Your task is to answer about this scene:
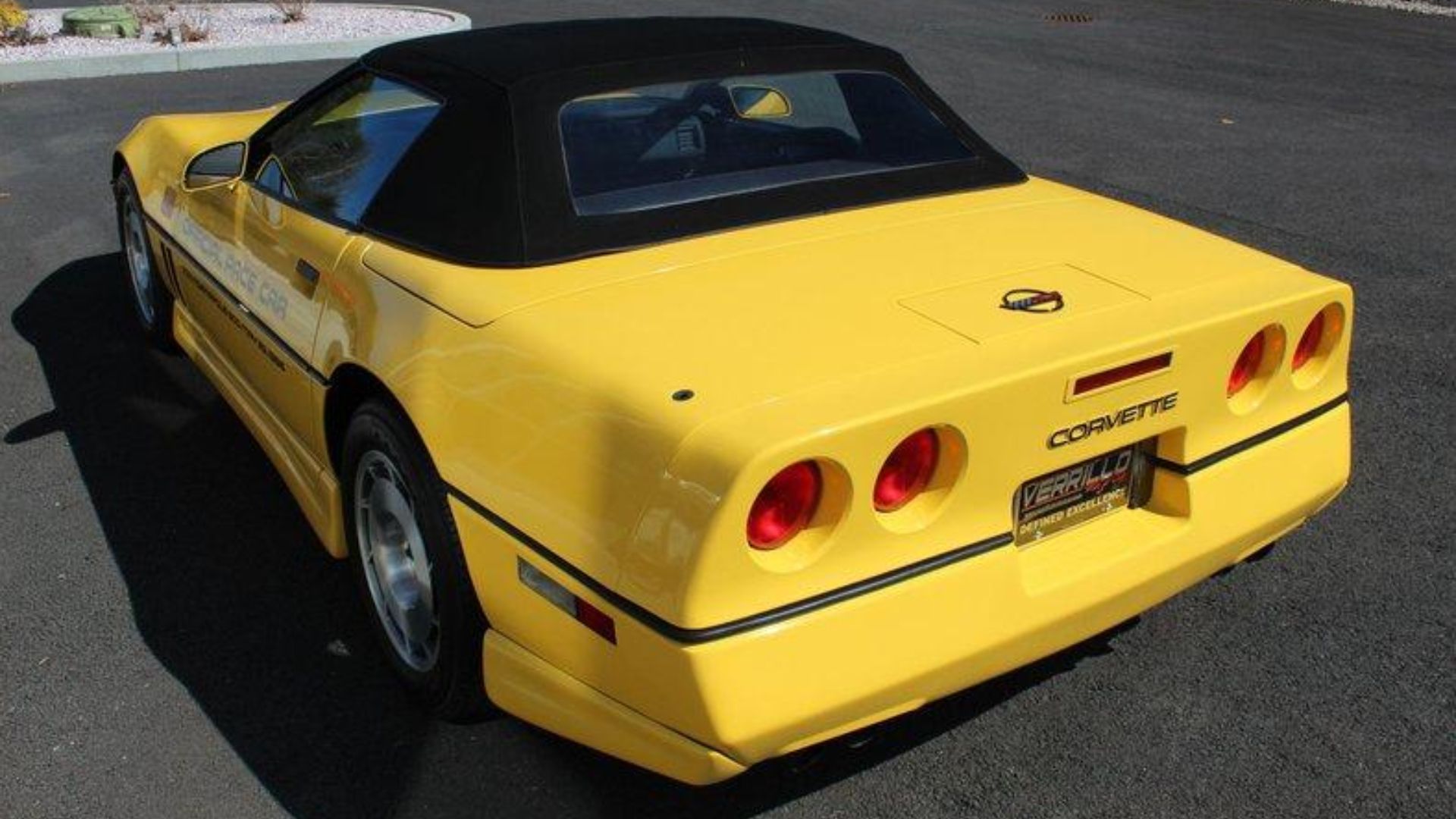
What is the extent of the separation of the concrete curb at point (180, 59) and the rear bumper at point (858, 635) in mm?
9842

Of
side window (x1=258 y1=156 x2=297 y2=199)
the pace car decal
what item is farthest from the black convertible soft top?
the pace car decal

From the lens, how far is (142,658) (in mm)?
3293

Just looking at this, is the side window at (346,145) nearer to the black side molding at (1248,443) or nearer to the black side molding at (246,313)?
the black side molding at (246,313)

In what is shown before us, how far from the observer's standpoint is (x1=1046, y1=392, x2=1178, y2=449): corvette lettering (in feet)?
8.14

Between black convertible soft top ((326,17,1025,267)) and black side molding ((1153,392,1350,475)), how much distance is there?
39.7 inches

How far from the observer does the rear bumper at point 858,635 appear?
2.20 meters

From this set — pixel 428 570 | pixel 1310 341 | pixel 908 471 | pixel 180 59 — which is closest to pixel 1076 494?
pixel 908 471

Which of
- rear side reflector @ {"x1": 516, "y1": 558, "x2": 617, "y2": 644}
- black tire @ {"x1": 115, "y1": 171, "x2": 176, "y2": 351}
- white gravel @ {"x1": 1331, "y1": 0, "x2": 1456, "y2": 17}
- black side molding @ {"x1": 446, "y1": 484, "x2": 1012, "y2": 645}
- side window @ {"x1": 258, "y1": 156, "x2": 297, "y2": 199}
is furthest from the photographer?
white gravel @ {"x1": 1331, "y1": 0, "x2": 1456, "y2": 17}

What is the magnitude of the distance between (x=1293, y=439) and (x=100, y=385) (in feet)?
13.4

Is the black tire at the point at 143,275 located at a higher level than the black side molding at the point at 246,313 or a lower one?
lower

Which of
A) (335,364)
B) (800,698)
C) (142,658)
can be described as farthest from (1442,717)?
(142,658)

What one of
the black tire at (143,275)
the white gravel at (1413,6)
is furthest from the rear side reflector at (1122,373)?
the white gravel at (1413,6)

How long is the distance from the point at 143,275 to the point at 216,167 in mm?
1414

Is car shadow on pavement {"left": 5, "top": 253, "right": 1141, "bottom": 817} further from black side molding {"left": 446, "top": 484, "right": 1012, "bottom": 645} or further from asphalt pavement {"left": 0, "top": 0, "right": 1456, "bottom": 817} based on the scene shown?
black side molding {"left": 446, "top": 484, "right": 1012, "bottom": 645}
